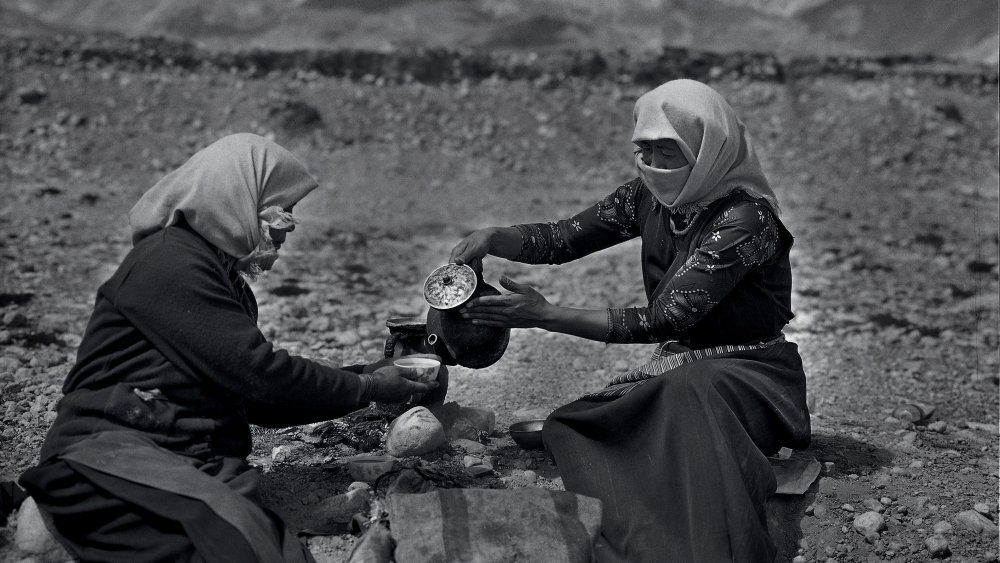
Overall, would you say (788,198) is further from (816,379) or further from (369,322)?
(369,322)

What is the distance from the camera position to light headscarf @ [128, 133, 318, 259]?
273cm

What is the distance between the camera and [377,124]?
10422 mm

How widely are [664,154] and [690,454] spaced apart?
1.10 m

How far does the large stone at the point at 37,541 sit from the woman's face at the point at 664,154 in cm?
235

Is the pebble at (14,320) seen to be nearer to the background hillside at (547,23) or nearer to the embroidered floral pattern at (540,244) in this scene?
the embroidered floral pattern at (540,244)

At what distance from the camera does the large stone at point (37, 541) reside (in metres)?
2.72

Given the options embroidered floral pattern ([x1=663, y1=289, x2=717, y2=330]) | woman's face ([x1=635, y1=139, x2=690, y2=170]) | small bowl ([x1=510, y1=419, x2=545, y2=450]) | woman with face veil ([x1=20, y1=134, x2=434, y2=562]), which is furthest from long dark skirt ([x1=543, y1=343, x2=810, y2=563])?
woman with face veil ([x1=20, y1=134, x2=434, y2=562])

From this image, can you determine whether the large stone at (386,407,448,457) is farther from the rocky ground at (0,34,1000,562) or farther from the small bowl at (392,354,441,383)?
the small bowl at (392,354,441,383)

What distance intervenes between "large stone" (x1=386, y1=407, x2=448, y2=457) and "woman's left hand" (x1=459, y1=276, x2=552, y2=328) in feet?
1.53

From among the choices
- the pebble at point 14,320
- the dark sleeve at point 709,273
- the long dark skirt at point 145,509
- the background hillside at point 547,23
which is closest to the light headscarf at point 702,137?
the dark sleeve at point 709,273

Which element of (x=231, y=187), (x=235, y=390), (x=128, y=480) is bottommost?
(x=128, y=480)

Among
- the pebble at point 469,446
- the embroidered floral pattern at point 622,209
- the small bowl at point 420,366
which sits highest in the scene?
the embroidered floral pattern at point 622,209

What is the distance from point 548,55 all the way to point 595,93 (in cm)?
142

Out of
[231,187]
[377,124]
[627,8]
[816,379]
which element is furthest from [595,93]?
[231,187]
